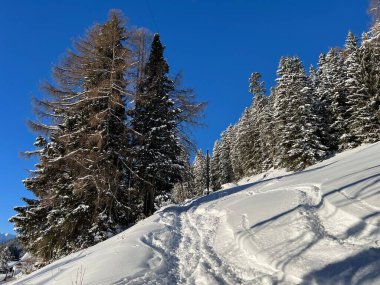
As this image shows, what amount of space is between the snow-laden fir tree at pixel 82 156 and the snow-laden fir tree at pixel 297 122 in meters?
22.3

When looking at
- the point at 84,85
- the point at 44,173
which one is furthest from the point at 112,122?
the point at 44,173

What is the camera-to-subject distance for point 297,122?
36656 mm

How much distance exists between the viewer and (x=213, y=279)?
6.28 m

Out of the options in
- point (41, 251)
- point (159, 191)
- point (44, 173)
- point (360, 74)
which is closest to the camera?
point (41, 251)

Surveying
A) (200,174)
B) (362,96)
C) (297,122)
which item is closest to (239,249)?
(297,122)

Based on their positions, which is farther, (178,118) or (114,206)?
(178,118)

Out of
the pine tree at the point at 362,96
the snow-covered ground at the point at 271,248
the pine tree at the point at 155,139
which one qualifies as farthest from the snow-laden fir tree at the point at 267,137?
the snow-covered ground at the point at 271,248

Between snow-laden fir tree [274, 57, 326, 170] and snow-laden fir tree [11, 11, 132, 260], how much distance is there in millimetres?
22337

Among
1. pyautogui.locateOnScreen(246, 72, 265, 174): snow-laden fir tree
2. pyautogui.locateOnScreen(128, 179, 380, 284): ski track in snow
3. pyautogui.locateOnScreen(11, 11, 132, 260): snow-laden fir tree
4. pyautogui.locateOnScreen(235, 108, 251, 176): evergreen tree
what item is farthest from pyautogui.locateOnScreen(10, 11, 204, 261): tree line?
pyautogui.locateOnScreen(235, 108, 251, 176): evergreen tree

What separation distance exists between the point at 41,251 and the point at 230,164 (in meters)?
53.9

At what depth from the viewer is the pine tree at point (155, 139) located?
18969mm

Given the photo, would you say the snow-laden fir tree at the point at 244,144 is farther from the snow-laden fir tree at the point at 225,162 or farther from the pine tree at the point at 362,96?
the pine tree at the point at 362,96

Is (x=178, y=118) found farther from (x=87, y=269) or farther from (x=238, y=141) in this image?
(x=238, y=141)

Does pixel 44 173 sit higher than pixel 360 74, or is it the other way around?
pixel 360 74
